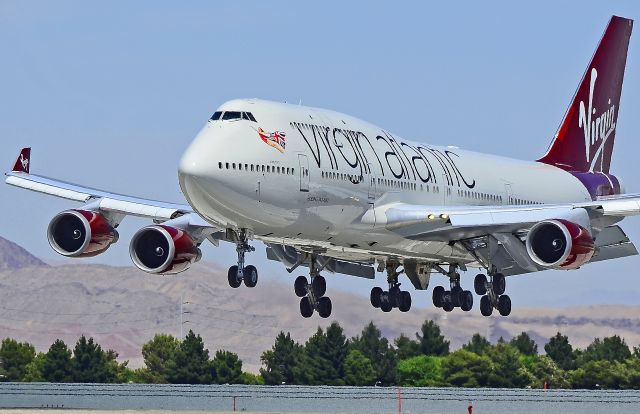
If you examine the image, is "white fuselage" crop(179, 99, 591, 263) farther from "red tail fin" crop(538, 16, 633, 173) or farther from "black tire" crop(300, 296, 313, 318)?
"red tail fin" crop(538, 16, 633, 173)

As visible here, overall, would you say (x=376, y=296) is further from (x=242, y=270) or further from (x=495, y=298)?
(x=242, y=270)

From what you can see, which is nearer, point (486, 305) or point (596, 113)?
point (486, 305)

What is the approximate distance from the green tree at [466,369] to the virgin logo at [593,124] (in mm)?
25252

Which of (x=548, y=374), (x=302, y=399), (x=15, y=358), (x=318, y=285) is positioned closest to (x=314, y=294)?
(x=318, y=285)

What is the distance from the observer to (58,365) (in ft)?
321

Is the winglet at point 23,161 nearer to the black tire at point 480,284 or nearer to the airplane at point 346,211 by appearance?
the airplane at point 346,211

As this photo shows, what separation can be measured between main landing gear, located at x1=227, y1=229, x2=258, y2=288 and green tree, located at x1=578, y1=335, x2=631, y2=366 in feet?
167

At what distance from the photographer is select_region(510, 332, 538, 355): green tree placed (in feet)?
324

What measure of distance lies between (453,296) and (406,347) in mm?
46928

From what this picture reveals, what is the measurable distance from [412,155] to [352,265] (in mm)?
5141

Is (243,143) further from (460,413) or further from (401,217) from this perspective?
(460,413)

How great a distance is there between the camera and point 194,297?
153 metres

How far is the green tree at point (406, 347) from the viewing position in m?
101

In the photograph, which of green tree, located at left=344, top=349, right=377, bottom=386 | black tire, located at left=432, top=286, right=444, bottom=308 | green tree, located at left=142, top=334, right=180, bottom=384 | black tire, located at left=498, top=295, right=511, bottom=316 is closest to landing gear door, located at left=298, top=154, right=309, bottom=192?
black tire, located at left=498, top=295, right=511, bottom=316
